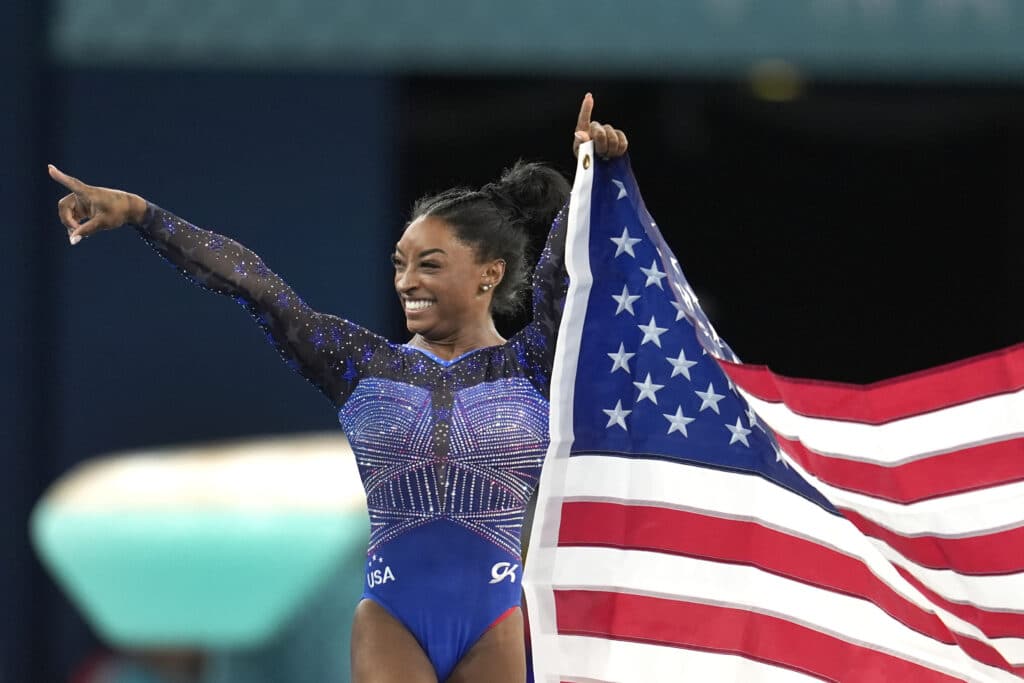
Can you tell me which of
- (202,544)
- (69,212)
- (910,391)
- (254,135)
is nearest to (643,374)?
(910,391)

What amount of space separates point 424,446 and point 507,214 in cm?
75

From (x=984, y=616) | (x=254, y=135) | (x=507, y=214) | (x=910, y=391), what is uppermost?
(x=254, y=135)

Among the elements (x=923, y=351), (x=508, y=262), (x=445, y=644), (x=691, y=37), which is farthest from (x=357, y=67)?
(x=445, y=644)

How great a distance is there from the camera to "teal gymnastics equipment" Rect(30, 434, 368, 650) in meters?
7.66

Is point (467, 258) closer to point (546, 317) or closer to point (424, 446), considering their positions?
point (546, 317)

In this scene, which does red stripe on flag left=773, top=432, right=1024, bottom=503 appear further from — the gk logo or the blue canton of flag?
the gk logo

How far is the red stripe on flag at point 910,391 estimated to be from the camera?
462cm

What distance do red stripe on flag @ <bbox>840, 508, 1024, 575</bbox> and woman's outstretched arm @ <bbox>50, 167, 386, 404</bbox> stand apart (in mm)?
1381

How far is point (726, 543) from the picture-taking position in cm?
416

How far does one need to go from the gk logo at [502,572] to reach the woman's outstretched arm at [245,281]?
1.93 feet

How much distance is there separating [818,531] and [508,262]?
109 cm

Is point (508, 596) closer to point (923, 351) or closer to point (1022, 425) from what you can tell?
point (1022, 425)

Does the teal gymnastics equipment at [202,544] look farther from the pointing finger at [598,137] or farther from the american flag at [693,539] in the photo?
the pointing finger at [598,137]

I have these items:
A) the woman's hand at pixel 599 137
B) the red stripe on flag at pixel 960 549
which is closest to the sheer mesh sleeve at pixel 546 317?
the woman's hand at pixel 599 137
